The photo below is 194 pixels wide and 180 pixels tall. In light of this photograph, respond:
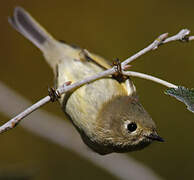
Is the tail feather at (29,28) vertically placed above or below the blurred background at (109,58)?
above

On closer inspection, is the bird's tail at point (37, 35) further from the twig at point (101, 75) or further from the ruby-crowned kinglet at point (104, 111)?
the twig at point (101, 75)

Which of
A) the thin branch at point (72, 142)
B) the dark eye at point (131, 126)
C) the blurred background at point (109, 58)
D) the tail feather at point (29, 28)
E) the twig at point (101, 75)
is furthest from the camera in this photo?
the blurred background at point (109, 58)

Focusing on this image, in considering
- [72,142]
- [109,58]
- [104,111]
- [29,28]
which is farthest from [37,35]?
[109,58]

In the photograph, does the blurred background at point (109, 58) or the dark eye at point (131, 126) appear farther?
the blurred background at point (109, 58)

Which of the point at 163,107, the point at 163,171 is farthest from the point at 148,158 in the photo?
the point at 163,107

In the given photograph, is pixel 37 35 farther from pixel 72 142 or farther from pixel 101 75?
pixel 101 75

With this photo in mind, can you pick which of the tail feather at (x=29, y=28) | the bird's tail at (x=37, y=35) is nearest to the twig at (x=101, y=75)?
the bird's tail at (x=37, y=35)
